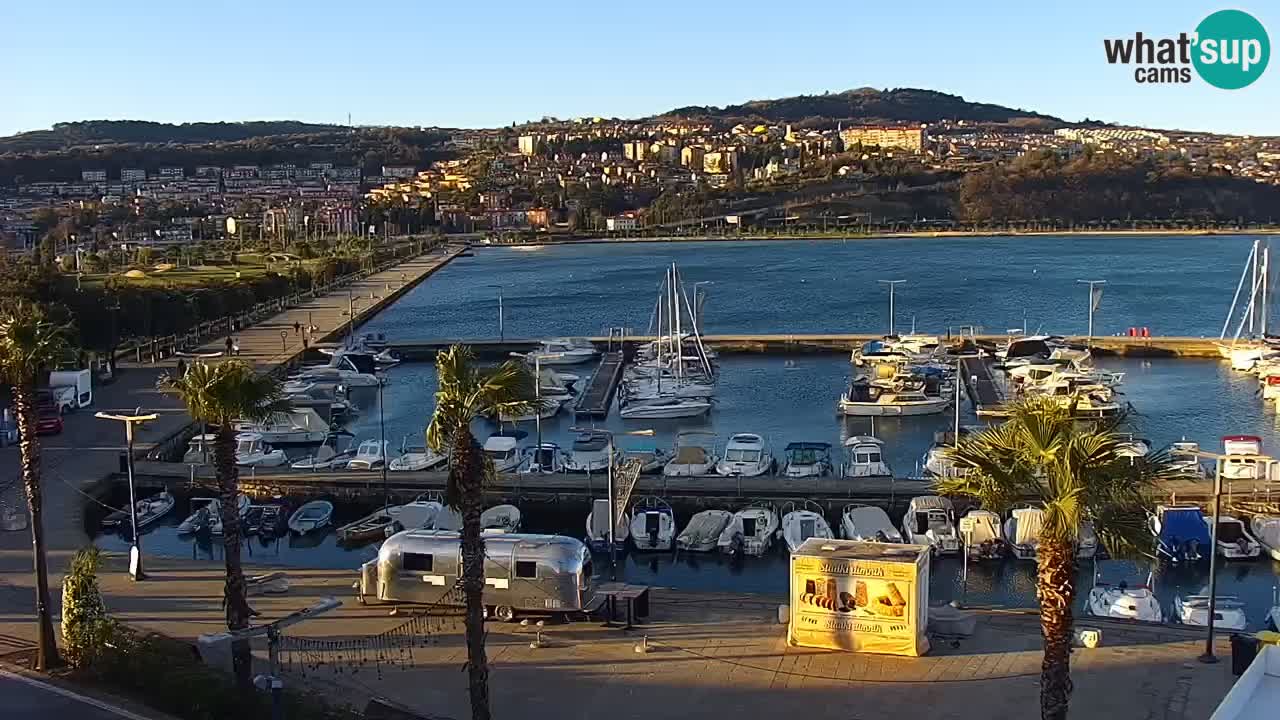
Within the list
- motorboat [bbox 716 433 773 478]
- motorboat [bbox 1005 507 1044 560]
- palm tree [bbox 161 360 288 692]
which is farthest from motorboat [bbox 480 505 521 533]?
palm tree [bbox 161 360 288 692]

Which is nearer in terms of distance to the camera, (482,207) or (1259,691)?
(1259,691)

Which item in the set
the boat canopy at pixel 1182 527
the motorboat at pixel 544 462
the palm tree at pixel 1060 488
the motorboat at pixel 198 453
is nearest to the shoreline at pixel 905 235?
the motorboat at pixel 198 453

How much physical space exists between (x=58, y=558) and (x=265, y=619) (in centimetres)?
390

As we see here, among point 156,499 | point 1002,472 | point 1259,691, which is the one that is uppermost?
point 1002,472

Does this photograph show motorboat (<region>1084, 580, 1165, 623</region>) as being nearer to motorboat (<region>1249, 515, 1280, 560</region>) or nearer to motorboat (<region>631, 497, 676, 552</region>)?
motorboat (<region>1249, 515, 1280, 560</region>)

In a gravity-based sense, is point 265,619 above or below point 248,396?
below

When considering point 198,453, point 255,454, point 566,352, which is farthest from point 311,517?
point 566,352

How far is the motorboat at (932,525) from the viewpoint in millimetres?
14922

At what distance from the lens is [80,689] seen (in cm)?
869

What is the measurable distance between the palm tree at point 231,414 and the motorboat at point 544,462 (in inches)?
396

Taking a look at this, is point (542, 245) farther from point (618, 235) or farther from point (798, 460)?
point (798, 460)

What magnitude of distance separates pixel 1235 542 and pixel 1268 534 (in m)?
0.37


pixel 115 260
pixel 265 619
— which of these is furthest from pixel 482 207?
pixel 265 619

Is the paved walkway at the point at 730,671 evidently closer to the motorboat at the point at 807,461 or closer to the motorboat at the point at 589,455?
A: the motorboat at the point at 807,461
